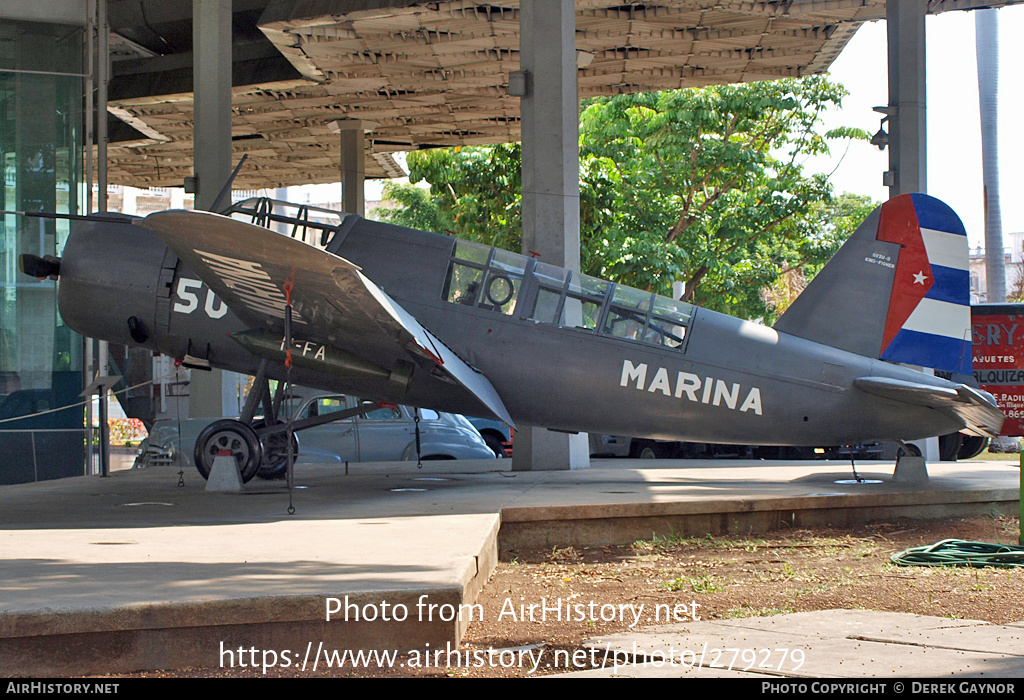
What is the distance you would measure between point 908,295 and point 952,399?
149cm

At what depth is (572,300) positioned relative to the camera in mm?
10680

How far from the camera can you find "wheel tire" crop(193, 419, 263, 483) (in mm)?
10539

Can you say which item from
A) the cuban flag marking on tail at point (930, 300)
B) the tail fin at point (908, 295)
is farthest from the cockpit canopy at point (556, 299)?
the cuban flag marking on tail at point (930, 300)

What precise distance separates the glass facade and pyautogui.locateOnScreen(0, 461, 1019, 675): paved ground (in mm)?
3119

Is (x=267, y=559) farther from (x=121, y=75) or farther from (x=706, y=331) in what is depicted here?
(x=121, y=75)

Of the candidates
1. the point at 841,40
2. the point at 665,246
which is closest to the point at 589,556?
the point at 841,40

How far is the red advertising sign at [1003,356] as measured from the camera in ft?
67.2

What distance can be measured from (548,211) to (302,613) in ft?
32.5

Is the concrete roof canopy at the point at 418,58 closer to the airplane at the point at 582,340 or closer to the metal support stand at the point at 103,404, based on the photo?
the metal support stand at the point at 103,404

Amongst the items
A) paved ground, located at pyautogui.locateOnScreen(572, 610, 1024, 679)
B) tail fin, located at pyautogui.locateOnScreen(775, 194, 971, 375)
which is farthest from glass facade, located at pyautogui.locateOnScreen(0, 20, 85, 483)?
paved ground, located at pyautogui.locateOnScreen(572, 610, 1024, 679)

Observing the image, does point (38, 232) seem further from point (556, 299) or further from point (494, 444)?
point (494, 444)

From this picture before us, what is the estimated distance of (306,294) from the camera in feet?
29.5

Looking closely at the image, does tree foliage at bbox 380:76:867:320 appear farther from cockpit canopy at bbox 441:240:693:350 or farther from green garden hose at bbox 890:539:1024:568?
green garden hose at bbox 890:539:1024:568

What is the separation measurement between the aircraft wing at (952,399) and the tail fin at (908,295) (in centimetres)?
61
